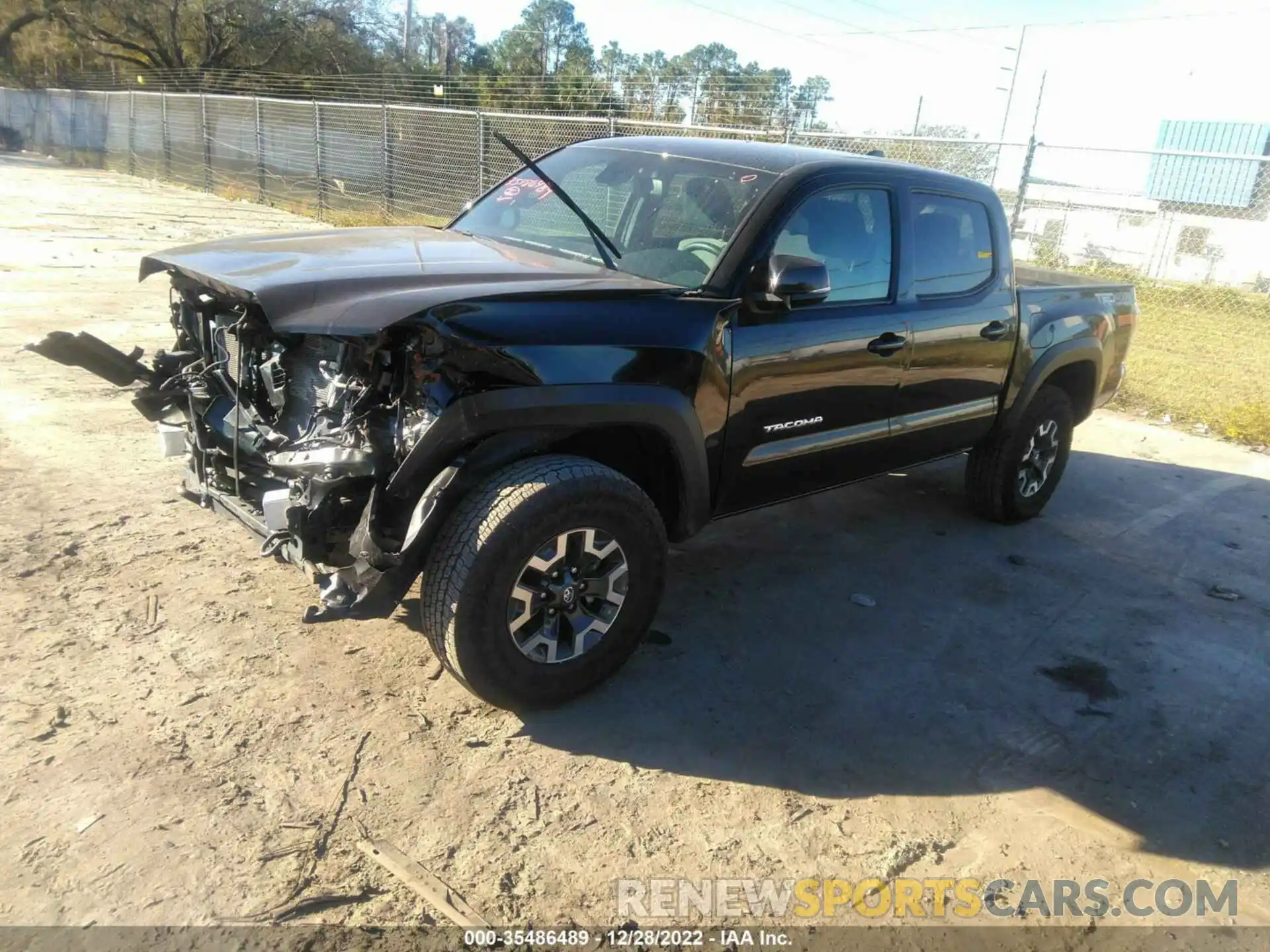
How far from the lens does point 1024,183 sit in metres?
10.3

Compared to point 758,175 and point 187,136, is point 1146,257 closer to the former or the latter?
point 758,175

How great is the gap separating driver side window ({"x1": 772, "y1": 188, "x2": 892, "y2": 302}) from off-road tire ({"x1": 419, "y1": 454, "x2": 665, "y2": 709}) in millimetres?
1292

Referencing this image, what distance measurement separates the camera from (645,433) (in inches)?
130

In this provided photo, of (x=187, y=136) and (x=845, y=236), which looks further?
(x=187, y=136)

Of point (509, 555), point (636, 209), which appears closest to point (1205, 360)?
point (636, 209)

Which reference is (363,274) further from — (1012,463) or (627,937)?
(1012,463)

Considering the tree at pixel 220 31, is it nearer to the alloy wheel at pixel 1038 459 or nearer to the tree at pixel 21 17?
the tree at pixel 21 17

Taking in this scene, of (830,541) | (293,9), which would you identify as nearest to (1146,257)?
(830,541)

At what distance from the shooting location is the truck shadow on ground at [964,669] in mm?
3070

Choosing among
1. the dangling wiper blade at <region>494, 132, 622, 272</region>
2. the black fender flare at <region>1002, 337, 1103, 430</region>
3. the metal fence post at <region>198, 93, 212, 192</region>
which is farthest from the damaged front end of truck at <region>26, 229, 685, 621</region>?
the metal fence post at <region>198, 93, 212, 192</region>

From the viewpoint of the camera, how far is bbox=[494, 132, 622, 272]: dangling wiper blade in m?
3.79

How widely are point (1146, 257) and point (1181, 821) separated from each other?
1628 centimetres

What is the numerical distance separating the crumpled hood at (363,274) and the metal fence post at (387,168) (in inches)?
500

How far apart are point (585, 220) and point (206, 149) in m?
21.8
